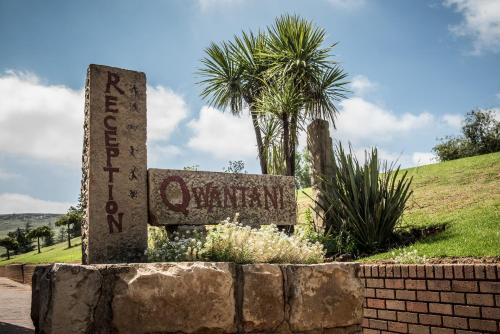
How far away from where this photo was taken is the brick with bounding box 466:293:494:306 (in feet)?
11.4

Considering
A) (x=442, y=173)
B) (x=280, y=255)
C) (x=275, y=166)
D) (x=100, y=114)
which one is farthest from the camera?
(x=442, y=173)

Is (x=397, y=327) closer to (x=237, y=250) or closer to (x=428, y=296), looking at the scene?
(x=428, y=296)

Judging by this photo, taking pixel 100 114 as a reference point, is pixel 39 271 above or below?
below

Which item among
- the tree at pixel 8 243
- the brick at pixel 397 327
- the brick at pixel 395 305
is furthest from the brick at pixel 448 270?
the tree at pixel 8 243

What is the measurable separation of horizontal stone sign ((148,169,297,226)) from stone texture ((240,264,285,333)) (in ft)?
4.92

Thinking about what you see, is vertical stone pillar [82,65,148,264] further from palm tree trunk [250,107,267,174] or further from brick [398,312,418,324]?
palm tree trunk [250,107,267,174]

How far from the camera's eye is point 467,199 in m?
8.17

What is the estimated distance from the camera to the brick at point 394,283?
13.9 feet

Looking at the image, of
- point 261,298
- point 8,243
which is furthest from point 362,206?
point 8,243

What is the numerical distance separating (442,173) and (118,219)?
34.1 ft

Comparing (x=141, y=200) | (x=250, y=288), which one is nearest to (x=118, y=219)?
(x=141, y=200)

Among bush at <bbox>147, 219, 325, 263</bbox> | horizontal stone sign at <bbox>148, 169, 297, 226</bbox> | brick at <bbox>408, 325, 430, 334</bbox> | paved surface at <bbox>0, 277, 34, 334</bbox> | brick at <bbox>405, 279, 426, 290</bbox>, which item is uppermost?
horizontal stone sign at <bbox>148, 169, 297, 226</bbox>

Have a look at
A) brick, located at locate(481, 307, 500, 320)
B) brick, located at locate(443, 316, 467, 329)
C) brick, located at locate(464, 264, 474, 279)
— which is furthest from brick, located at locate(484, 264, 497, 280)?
brick, located at locate(443, 316, 467, 329)

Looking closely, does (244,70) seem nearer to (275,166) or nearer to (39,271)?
(275,166)
